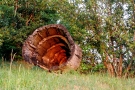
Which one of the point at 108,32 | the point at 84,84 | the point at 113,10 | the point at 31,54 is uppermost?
the point at 113,10

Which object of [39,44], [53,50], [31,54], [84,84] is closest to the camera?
[84,84]

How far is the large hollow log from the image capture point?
756 centimetres

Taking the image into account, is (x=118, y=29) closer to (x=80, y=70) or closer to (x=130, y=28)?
(x=130, y=28)

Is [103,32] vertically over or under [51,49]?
over

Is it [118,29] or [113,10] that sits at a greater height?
[113,10]

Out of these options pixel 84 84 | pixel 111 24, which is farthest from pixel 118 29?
pixel 84 84

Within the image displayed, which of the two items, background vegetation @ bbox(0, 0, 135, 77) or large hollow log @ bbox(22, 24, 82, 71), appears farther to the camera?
background vegetation @ bbox(0, 0, 135, 77)

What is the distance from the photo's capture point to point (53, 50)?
1008cm

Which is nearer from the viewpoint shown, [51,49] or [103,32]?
[103,32]

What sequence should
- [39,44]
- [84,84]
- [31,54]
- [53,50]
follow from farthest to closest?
[53,50] → [39,44] → [31,54] → [84,84]

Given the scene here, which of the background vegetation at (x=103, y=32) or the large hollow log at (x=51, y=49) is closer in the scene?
the large hollow log at (x=51, y=49)

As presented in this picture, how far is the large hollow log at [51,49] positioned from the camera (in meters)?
7.56

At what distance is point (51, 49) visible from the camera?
9898mm

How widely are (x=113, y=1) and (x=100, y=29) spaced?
1106 millimetres
